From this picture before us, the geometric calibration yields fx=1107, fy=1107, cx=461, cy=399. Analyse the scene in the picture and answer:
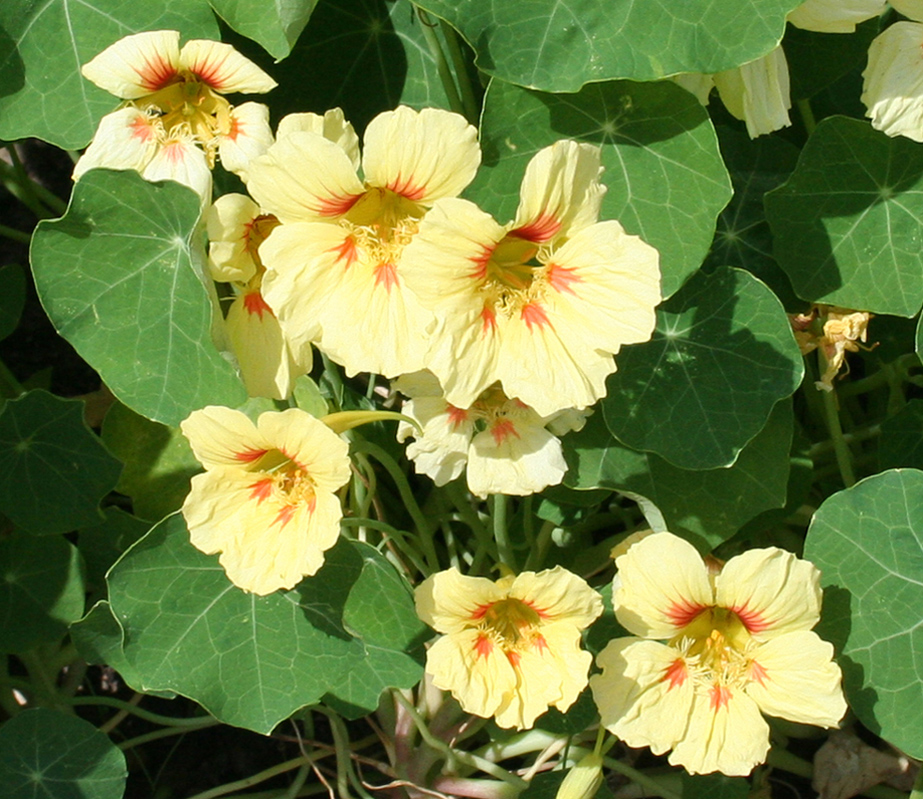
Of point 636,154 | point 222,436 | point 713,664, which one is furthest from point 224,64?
point 713,664

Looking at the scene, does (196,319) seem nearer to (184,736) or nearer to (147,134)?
(147,134)

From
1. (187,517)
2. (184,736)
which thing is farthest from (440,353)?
(184,736)

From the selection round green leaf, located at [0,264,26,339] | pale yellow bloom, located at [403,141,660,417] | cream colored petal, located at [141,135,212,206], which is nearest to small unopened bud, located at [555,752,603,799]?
pale yellow bloom, located at [403,141,660,417]

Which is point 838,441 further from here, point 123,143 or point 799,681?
point 123,143

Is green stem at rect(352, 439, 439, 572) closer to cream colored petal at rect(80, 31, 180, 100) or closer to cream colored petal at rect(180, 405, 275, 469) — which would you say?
cream colored petal at rect(180, 405, 275, 469)

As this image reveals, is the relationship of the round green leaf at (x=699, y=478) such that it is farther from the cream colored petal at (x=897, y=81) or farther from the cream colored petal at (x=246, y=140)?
the cream colored petal at (x=246, y=140)

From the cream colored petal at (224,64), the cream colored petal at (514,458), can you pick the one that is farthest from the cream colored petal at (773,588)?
the cream colored petal at (224,64)
